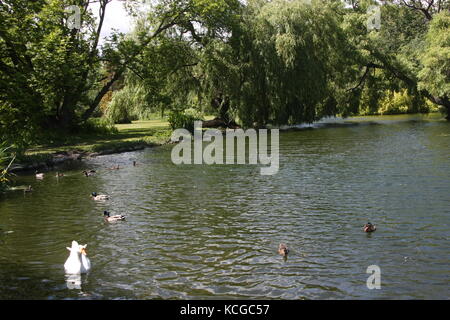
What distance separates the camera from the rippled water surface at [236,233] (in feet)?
25.0

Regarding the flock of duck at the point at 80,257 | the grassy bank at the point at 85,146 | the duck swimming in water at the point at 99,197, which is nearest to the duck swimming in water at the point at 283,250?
the flock of duck at the point at 80,257

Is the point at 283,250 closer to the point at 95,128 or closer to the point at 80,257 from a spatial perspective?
the point at 80,257

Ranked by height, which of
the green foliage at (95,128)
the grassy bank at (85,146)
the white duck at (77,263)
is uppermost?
the green foliage at (95,128)

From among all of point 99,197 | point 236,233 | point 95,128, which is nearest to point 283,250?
point 236,233

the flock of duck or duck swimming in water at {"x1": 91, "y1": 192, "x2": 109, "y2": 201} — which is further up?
duck swimming in water at {"x1": 91, "y1": 192, "x2": 109, "y2": 201}

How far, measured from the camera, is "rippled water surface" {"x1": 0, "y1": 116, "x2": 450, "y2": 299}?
761cm

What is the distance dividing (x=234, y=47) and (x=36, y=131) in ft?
58.4

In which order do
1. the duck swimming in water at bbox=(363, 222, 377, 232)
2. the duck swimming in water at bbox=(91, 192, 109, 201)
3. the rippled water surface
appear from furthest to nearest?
the duck swimming in water at bbox=(91, 192, 109, 201) < the duck swimming in water at bbox=(363, 222, 377, 232) < the rippled water surface

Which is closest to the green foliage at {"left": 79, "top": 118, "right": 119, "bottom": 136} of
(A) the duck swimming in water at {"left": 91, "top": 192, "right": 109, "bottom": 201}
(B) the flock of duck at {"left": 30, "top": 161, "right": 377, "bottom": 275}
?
(A) the duck swimming in water at {"left": 91, "top": 192, "right": 109, "bottom": 201}

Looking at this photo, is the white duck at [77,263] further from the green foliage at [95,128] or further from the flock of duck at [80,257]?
the green foliage at [95,128]

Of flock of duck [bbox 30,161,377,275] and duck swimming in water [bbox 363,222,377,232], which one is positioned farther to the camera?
duck swimming in water [bbox 363,222,377,232]

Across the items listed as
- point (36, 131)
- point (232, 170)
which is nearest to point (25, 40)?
point (36, 131)

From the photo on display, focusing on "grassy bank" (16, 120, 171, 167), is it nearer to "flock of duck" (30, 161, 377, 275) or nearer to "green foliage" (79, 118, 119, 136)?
"green foliage" (79, 118, 119, 136)

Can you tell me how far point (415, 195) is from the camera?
13.3 m
